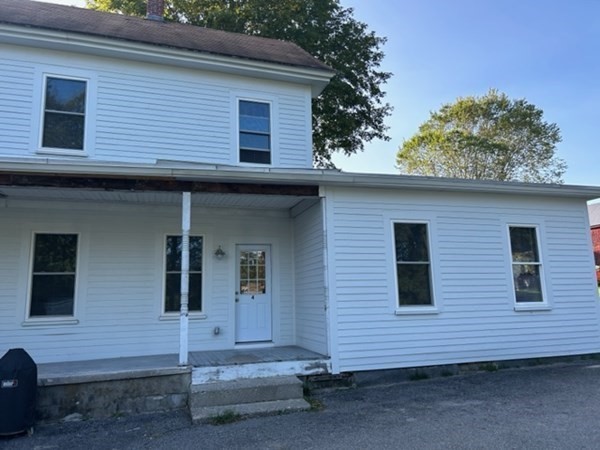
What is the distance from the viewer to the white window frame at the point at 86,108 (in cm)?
757

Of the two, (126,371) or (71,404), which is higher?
(126,371)

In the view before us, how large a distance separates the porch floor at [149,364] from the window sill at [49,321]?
664 millimetres

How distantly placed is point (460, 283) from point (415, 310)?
1.07 metres

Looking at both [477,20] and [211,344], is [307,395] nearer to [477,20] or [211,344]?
[211,344]

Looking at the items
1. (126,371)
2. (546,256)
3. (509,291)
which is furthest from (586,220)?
(126,371)

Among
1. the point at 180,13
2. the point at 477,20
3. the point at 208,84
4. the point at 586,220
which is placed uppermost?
the point at 180,13

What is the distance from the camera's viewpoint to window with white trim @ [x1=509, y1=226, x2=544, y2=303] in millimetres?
7980

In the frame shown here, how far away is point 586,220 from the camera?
8477 millimetres

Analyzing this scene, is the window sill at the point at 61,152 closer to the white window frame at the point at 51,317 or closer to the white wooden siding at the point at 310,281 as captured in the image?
the white window frame at the point at 51,317

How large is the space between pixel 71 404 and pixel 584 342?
8.88 m

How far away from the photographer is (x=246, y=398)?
222 inches

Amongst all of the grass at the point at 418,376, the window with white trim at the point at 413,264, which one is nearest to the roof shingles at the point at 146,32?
the window with white trim at the point at 413,264

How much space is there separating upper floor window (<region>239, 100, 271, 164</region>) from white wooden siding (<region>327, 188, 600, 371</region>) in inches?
97.5

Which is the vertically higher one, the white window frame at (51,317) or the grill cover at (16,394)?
the white window frame at (51,317)
